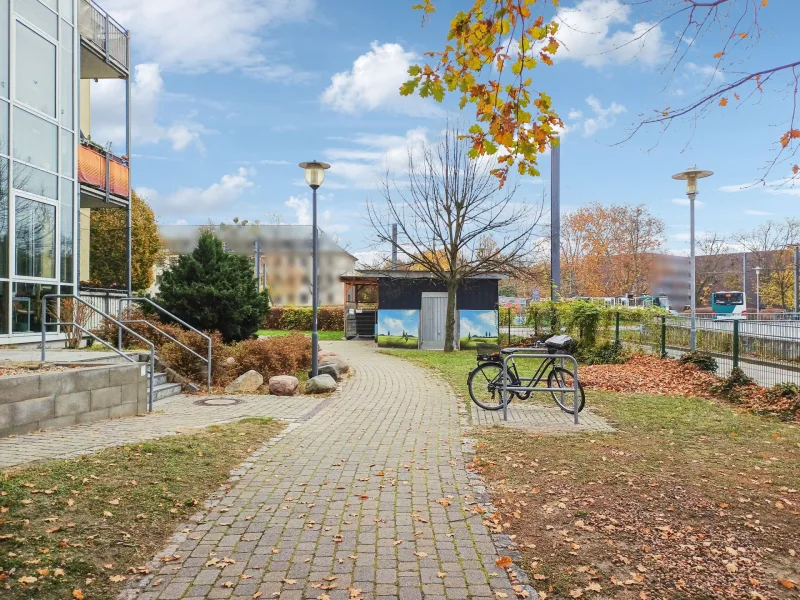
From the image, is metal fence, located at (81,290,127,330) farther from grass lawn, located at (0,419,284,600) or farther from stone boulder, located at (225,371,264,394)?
grass lawn, located at (0,419,284,600)

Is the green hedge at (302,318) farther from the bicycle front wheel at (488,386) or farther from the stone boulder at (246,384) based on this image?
the bicycle front wheel at (488,386)

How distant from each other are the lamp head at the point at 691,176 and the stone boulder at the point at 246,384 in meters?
11.8

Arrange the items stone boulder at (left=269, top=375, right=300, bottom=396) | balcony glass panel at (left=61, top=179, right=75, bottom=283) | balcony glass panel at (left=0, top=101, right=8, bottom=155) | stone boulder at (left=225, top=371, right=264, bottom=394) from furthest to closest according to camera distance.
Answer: balcony glass panel at (left=61, top=179, right=75, bottom=283) < balcony glass panel at (left=0, top=101, right=8, bottom=155) < stone boulder at (left=225, top=371, right=264, bottom=394) < stone boulder at (left=269, top=375, right=300, bottom=396)

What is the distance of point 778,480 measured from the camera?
5.89 m

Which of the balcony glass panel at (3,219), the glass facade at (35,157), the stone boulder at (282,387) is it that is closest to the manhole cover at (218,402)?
the stone boulder at (282,387)

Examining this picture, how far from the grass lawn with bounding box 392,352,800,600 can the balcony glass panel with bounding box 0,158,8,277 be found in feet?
31.8

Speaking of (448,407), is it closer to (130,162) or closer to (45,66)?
(45,66)

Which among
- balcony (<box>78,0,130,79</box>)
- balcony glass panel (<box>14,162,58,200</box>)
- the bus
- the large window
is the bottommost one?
the bus

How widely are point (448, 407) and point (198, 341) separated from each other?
5.51m

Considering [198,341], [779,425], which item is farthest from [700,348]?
[198,341]

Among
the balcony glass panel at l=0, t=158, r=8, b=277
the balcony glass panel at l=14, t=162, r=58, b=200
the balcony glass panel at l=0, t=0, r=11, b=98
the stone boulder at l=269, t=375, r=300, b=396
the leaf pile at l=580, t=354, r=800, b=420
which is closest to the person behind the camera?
the leaf pile at l=580, t=354, r=800, b=420

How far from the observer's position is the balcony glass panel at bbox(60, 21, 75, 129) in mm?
14581

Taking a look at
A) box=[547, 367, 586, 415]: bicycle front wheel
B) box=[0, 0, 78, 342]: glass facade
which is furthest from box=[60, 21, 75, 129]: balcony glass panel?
box=[547, 367, 586, 415]: bicycle front wheel

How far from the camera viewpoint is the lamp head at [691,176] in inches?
655
